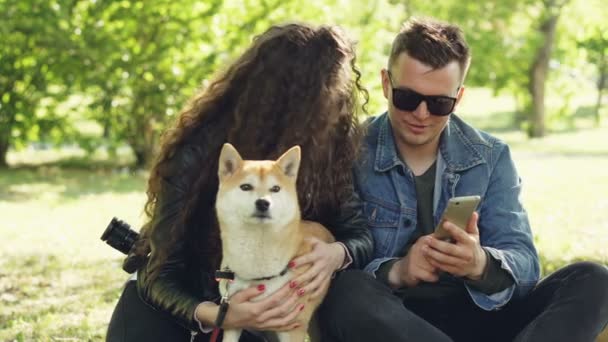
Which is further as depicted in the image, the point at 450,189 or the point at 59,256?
the point at 59,256

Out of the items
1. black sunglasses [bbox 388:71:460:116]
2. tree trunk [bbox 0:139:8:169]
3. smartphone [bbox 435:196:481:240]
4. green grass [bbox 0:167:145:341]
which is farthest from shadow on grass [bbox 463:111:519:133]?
smartphone [bbox 435:196:481:240]

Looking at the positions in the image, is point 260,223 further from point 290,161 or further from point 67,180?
point 67,180

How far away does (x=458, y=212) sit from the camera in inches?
135

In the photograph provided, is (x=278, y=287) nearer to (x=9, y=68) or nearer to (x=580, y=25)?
(x=9, y=68)

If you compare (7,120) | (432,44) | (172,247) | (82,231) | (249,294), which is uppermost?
(432,44)

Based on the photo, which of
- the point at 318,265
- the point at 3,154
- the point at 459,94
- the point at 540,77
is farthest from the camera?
the point at 540,77

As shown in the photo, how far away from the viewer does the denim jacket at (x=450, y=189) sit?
3990 millimetres

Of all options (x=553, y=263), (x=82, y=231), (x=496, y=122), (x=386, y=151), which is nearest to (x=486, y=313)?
(x=386, y=151)

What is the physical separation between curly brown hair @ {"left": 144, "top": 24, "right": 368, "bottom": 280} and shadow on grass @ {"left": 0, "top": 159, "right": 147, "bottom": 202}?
692cm

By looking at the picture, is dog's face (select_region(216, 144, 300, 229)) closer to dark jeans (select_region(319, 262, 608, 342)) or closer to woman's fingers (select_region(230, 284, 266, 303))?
woman's fingers (select_region(230, 284, 266, 303))

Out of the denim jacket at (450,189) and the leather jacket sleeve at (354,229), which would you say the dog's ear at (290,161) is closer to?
the leather jacket sleeve at (354,229)

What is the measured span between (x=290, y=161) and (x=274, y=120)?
0.46m

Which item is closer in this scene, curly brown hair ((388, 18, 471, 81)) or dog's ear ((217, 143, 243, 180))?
dog's ear ((217, 143, 243, 180))

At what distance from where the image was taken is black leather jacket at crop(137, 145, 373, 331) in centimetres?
371
